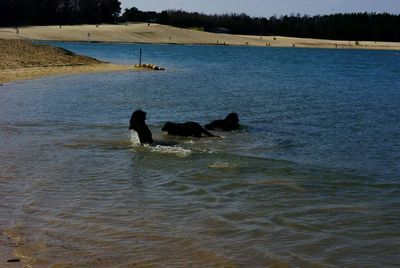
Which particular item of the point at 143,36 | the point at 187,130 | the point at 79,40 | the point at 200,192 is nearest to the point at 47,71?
the point at 187,130

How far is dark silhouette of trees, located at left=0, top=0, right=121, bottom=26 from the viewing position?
136 m

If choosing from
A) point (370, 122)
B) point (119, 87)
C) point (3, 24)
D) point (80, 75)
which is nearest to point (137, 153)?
point (370, 122)

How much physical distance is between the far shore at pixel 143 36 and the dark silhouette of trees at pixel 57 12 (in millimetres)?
8884

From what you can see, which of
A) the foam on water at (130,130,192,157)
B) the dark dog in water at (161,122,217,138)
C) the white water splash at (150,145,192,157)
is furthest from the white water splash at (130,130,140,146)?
the dark dog in water at (161,122,217,138)

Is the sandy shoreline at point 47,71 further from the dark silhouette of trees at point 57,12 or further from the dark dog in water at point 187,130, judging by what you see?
the dark silhouette of trees at point 57,12

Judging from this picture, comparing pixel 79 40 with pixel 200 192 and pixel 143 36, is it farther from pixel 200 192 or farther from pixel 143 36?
pixel 200 192

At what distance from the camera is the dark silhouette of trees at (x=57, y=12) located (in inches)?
5369

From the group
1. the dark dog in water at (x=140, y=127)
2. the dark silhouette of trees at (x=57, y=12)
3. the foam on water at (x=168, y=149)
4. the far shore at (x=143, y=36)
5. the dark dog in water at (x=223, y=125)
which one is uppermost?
the dark silhouette of trees at (x=57, y=12)

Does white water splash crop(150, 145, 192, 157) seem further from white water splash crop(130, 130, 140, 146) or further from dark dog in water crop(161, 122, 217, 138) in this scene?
dark dog in water crop(161, 122, 217, 138)

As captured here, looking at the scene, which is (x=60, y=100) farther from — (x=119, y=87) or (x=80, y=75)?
(x=80, y=75)

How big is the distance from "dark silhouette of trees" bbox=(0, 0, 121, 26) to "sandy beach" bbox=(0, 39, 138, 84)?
9725cm

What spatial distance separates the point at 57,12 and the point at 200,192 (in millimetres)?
149190

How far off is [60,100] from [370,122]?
1126 centimetres

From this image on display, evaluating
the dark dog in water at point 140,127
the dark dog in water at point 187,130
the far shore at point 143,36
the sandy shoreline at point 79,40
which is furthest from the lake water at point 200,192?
the far shore at point 143,36
